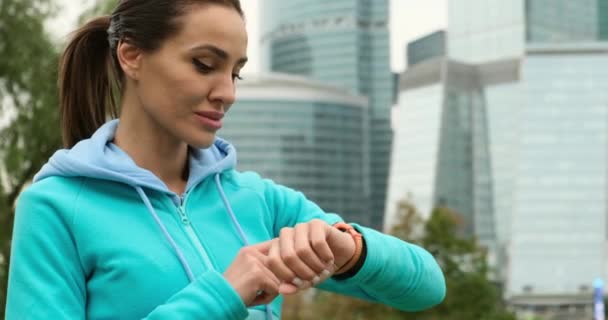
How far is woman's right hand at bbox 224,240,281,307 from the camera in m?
1.11

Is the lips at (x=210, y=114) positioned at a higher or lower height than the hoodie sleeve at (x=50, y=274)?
higher

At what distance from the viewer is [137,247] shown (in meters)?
1.22

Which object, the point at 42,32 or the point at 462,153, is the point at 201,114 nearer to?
the point at 42,32

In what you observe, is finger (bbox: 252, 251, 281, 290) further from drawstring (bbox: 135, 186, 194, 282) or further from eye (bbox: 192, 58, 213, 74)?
eye (bbox: 192, 58, 213, 74)

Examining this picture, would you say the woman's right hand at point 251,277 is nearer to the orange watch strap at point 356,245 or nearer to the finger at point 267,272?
the finger at point 267,272

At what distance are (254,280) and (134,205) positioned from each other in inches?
10.1

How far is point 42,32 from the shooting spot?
9430 mm

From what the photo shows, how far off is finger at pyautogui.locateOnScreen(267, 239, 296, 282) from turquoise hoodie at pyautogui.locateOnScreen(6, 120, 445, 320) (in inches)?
2.3

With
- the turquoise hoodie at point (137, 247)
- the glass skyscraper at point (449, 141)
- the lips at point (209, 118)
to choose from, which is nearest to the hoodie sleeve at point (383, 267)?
the turquoise hoodie at point (137, 247)

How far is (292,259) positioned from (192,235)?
24cm

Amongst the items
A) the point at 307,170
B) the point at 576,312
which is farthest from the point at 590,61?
the point at 307,170

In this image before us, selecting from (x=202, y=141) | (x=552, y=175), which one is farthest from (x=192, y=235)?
(x=552, y=175)

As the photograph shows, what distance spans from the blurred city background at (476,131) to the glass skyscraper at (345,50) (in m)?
0.17

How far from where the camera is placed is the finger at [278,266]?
1103mm
